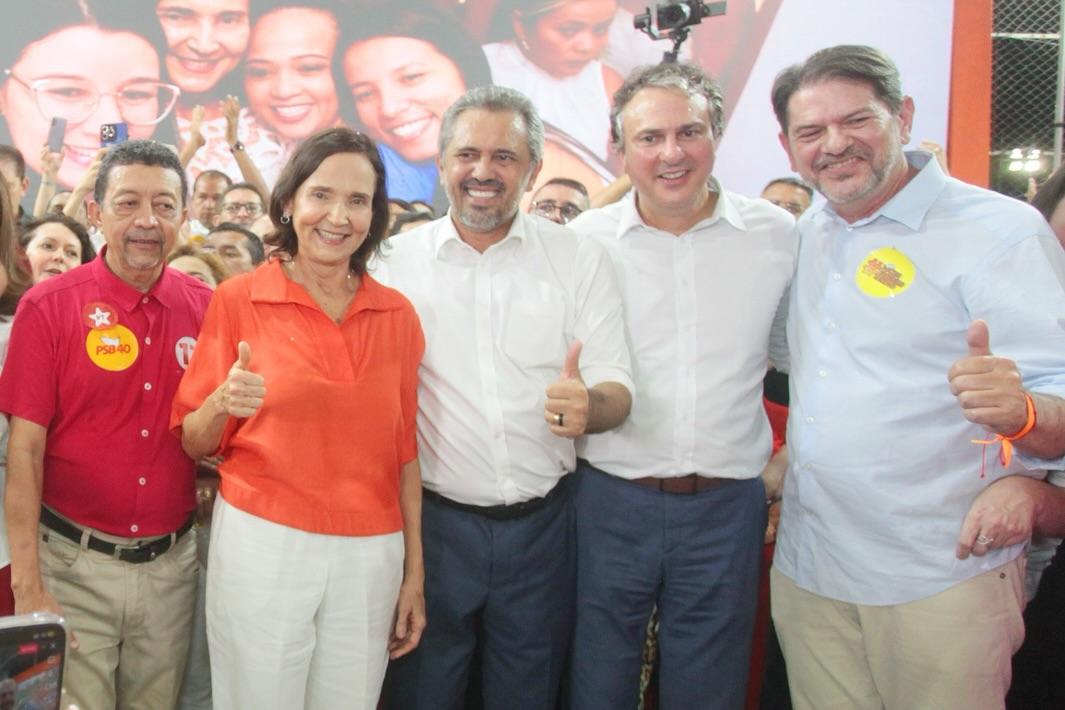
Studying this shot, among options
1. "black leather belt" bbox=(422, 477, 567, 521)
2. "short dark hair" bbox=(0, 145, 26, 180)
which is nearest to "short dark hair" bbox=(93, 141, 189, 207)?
"black leather belt" bbox=(422, 477, 567, 521)

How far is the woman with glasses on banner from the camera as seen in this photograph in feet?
19.9

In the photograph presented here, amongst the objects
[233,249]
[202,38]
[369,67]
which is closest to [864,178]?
[233,249]

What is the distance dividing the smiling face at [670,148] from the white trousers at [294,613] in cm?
109

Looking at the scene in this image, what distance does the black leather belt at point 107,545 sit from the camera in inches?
76.7

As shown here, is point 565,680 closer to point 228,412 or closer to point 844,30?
point 228,412

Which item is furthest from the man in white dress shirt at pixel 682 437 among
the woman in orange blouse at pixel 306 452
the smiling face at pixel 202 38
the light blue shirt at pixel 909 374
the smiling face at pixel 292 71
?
the smiling face at pixel 202 38

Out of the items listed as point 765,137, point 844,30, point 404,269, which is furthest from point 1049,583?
point 844,30

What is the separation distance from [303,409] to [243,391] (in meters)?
0.16

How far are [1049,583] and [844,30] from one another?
4.60 meters

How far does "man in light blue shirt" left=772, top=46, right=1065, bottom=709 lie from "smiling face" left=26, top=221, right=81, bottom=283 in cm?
261

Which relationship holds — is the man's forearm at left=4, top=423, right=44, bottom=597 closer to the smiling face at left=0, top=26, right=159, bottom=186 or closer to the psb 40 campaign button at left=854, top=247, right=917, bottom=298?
the psb 40 campaign button at left=854, top=247, right=917, bottom=298

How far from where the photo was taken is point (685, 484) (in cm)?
211

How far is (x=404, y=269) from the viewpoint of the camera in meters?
2.16

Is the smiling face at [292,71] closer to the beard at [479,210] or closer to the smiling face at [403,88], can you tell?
the smiling face at [403,88]
